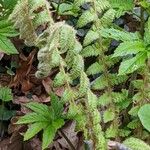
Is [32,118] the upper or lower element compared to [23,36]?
lower

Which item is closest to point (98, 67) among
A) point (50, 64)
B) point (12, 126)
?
point (50, 64)

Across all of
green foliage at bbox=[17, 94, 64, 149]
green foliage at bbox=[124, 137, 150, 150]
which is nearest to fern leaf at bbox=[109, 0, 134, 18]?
green foliage at bbox=[17, 94, 64, 149]

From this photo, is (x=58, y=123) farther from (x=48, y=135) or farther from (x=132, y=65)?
(x=132, y=65)

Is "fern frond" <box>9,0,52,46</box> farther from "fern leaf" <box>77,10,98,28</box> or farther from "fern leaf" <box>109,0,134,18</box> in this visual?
"fern leaf" <box>109,0,134,18</box>

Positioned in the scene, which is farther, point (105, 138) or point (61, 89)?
point (61, 89)

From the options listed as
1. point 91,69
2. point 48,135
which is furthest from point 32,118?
point 91,69

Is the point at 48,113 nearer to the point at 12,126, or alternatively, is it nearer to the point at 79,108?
the point at 79,108

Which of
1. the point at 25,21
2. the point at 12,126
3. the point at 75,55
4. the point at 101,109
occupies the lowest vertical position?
the point at 101,109
